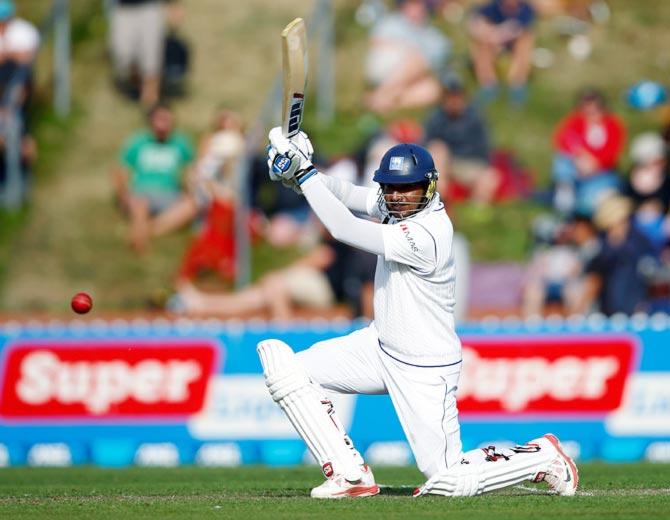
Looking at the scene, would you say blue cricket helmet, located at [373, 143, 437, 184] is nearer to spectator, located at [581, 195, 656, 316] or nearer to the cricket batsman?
the cricket batsman

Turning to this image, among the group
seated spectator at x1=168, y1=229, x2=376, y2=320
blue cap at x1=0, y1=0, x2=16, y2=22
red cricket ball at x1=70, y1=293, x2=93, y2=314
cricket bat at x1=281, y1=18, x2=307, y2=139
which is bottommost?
seated spectator at x1=168, y1=229, x2=376, y2=320

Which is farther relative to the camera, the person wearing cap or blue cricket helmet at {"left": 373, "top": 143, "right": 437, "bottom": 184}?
the person wearing cap

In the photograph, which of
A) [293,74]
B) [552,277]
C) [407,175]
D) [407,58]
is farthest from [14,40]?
[407,175]

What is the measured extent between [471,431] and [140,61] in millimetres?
7432

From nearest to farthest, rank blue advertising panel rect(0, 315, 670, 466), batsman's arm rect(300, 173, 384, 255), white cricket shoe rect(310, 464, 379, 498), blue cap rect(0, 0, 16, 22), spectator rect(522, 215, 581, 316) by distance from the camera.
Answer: batsman's arm rect(300, 173, 384, 255) → white cricket shoe rect(310, 464, 379, 498) → blue advertising panel rect(0, 315, 670, 466) → spectator rect(522, 215, 581, 316) → blue cap rect(0, 0, 16, 22)

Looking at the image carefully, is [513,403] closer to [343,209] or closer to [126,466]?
[126,466]

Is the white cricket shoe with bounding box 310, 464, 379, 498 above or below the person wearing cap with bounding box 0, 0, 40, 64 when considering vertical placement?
below

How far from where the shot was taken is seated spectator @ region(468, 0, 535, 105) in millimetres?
16656

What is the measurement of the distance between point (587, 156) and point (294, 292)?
363cm

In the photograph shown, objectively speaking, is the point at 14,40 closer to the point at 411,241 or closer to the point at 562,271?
the point at 562,271

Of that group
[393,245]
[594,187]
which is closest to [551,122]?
[594,187]

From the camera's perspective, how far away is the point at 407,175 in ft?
23.5

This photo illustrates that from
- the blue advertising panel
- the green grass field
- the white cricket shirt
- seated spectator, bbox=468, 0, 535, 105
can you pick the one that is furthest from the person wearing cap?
the white cricket shirt

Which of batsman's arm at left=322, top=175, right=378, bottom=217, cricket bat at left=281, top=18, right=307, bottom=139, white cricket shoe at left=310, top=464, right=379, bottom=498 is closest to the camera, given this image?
white cricket shoe at left=310, top=464, right=379, bottom=498
